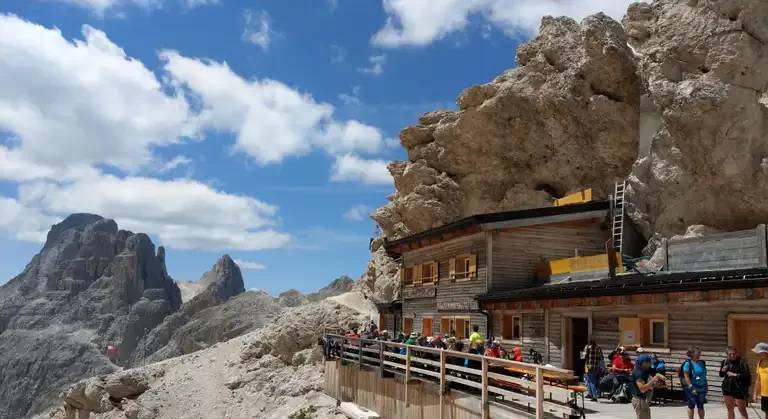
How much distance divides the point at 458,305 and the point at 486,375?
574 inches

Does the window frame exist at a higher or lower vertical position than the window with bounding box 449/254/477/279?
lower

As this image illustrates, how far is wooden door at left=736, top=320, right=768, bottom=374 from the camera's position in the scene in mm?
16297

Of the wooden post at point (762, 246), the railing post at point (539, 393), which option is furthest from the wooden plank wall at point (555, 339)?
the railing post at point (539, 393)

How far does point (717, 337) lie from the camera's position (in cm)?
1692

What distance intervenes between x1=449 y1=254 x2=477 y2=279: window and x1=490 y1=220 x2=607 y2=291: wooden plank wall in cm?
105

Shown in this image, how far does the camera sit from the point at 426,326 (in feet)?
106

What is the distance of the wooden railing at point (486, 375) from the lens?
Result: 476 inches

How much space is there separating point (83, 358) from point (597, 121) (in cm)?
15134

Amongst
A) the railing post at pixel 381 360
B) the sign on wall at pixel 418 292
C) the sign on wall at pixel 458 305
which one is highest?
the sign on wall at pixel 418 292

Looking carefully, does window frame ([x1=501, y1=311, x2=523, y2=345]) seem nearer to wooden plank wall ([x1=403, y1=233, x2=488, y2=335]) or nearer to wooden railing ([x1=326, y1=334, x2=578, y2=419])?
wooden plank wall ([x1=403, y1=233, x2=488, y2=335])

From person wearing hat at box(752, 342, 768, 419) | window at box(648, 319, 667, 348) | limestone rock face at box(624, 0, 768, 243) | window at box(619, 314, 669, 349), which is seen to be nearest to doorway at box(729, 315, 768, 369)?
window at box(619, 314, 669, 349)

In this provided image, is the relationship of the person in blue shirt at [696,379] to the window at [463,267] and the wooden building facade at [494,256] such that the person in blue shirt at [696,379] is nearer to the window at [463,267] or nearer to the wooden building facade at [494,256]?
the wooden building facade at [494,256]

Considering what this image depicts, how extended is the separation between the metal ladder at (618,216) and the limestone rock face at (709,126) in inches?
26.2

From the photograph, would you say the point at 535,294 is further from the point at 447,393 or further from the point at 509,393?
the point at 509,393
